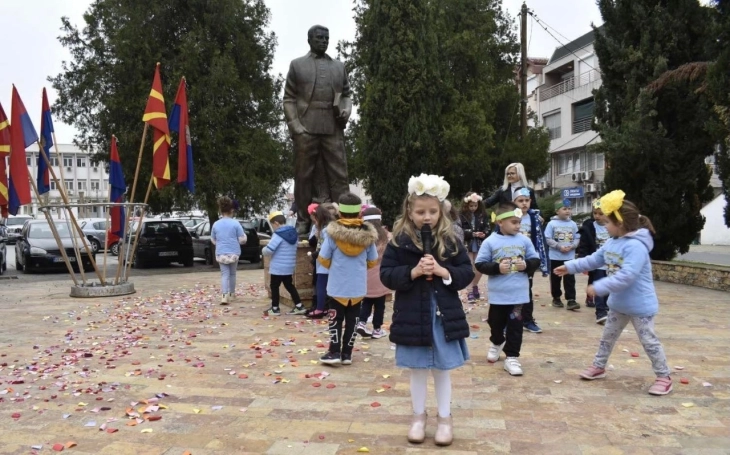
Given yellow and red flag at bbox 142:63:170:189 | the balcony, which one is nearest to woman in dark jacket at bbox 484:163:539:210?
yellow and red flag at bbox 142:63:170:189

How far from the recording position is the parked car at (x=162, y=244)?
18.2 metres

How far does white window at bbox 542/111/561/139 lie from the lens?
126 ft

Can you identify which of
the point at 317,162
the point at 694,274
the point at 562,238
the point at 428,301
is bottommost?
the point at 694,274

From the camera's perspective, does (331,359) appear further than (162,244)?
No

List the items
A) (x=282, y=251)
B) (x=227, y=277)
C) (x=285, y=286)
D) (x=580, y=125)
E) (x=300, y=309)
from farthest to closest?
(x=580, y=125), (x=227, y=277), (x=300, y=309), (x=285, y=286), (x=282, y=251)

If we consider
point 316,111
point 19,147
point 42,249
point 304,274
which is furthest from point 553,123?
point 19,147

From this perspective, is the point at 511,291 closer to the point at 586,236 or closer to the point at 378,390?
the point at 378,390

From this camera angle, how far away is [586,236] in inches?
321

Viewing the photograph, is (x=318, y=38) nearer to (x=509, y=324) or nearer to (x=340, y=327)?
(x=340, y=327)

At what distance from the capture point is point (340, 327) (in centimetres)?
570

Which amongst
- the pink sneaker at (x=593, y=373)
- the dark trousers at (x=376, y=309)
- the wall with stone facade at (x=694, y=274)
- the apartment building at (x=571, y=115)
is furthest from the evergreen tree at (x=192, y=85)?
the apartment building at (x=571, y=115)

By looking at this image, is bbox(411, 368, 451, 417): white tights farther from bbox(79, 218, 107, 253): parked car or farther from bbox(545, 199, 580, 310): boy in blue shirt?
bbox(79, 218, 107, 253): parked car

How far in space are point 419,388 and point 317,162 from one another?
18.7 ft

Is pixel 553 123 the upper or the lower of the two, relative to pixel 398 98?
upper
